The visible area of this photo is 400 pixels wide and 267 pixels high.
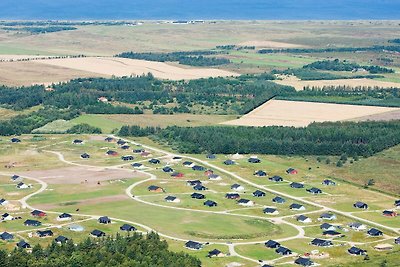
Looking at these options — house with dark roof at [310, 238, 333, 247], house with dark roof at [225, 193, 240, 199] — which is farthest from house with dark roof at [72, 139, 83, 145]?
house with dark roof at [310, 238, 333, 247]

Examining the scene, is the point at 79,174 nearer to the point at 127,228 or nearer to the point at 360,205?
the point at 127,228

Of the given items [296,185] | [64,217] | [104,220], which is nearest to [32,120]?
[296,185]

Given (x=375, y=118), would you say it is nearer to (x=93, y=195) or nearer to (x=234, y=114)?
(x=234, y=114)

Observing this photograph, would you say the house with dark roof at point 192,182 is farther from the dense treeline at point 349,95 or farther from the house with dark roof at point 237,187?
the dense treeline at point 349,95

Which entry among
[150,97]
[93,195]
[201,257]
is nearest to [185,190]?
[93,195]

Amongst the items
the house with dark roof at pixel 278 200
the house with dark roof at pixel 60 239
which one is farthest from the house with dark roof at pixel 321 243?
the house with dark roof at pixel 60 239

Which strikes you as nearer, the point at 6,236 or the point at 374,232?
the point at 6,236
